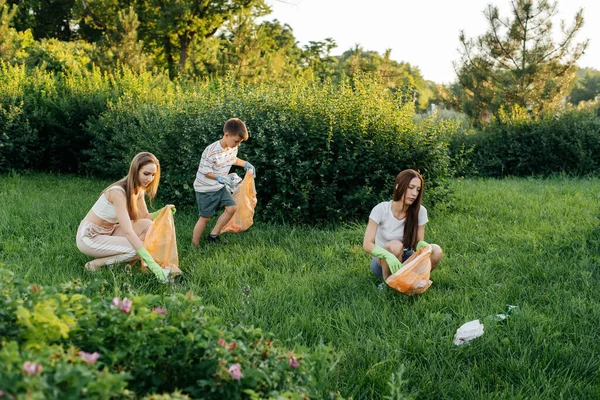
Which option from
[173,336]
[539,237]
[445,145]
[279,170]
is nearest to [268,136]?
[279,170]

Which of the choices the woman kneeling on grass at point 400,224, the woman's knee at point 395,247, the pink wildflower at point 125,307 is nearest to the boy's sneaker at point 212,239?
the woman kneeling on grass at point 400,224

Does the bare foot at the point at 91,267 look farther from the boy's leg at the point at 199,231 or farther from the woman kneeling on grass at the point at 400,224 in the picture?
the woman kneeling on grass at the point at 400,224

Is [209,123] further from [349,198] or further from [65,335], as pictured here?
[65,335]

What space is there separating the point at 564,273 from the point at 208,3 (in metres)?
25.7

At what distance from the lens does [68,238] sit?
5883 millimetres

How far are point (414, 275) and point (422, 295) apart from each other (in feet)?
0.96

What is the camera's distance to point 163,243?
478 cm

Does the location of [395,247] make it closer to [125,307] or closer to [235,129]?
[235,129]

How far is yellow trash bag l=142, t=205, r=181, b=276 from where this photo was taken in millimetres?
4750

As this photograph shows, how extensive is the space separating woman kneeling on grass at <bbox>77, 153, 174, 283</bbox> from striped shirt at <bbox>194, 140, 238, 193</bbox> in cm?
95

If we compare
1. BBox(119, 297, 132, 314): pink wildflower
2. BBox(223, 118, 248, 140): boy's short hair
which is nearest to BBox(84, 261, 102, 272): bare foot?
BBox(223, 118, 248, 140): boy's short hair

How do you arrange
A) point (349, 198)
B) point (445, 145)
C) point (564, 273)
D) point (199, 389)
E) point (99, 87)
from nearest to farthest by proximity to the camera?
point (199, 389) → point (564, 273) → point (349, 198) → point (445, 145) → point (99, 87)

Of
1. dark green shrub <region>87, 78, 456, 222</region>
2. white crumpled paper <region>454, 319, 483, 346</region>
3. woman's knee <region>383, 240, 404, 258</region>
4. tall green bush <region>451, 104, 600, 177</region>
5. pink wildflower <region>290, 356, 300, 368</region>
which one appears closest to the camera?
pink wildflower <region>290, 356, 300, 368</region>

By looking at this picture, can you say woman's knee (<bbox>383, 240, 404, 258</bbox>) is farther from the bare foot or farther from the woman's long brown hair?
the bare foot
